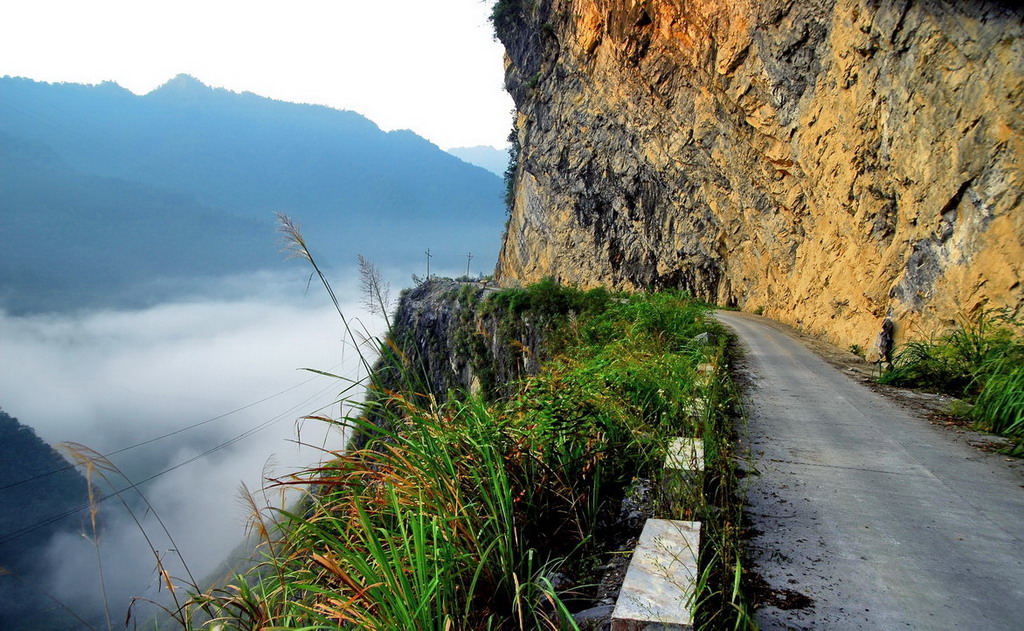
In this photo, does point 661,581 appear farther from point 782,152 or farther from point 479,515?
point 782,152

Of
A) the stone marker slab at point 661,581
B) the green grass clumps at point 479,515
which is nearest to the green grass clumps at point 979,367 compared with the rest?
the green grass clumps at point 479,515

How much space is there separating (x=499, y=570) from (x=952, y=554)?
2.31 metres

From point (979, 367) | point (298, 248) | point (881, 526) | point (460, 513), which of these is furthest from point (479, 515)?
→ point (979, 367)

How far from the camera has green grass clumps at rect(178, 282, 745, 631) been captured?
227cm

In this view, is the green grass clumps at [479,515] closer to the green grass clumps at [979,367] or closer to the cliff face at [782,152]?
the green grass clumps at [979,367]

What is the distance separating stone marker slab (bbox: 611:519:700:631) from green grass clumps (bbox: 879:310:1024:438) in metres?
4.12

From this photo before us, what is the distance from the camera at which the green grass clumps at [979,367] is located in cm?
501

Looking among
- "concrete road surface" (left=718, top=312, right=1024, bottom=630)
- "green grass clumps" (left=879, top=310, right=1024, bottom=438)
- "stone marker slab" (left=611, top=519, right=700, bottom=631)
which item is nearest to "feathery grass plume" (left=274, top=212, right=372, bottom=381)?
"stone marker slab" (left=611, top=519, right=700, bottom=631)

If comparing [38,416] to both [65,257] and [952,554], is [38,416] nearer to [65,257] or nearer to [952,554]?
[65,257]

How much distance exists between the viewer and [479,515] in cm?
283

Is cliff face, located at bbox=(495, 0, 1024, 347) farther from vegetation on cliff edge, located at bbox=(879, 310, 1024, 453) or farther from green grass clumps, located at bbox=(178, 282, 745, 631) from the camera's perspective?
green grass clumps, located at bbox=(178, 282, 745, 631)

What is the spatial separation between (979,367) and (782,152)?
487 inches

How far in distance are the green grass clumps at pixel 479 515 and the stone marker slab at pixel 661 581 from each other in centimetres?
11

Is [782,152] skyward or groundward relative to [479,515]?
skyward
